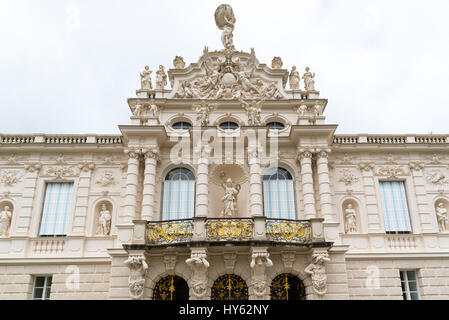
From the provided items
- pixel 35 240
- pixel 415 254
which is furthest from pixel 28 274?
Answer: pixel 415 254

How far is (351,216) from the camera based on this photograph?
2323 cm

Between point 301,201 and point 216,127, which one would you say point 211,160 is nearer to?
point 216,127

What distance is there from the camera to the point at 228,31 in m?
27.6

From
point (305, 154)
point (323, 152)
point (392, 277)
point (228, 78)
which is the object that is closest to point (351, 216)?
point (392, 277)

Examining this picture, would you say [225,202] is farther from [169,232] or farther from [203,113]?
[203,113]

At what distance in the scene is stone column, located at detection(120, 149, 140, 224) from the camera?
22.0 metres

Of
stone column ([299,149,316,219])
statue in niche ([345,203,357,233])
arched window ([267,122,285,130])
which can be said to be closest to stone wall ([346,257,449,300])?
statue in niche ([345,203,357,233])

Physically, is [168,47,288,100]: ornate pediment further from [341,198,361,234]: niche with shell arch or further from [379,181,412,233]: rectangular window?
[379,181,412,233]: rectangular window

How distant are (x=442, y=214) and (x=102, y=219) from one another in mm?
19651

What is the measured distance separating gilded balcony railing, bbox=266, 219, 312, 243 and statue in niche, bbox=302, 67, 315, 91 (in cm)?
967

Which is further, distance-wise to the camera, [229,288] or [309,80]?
[309,80]

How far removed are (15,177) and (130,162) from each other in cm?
734
